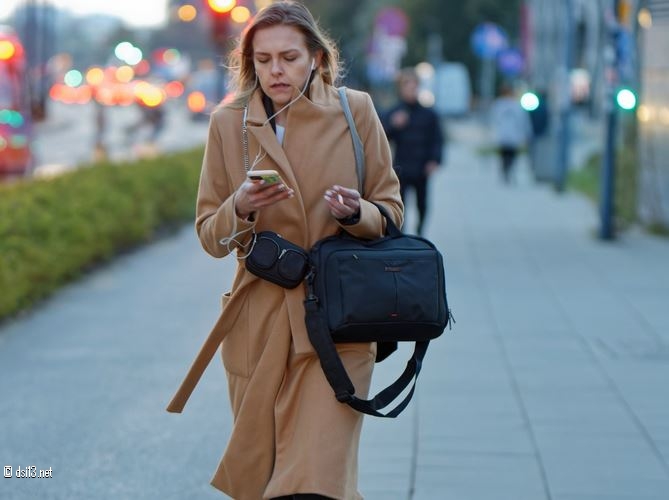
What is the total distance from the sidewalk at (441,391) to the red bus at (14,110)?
8.69 meters

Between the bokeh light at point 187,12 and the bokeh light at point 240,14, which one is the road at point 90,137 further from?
the bokeh light at point 240,14

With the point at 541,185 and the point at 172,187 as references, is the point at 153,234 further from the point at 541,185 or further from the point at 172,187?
the point at 541,185

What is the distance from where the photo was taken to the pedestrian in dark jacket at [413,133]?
12.6 meters

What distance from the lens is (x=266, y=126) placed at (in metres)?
3.89

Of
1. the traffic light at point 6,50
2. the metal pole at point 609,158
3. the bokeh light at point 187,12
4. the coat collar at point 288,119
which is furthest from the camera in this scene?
the traffic light at point 6,50

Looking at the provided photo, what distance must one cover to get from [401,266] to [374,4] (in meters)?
63.5

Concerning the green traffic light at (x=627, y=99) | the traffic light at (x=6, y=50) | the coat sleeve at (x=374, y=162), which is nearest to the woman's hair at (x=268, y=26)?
the coat sleeve at (x=374, y=162)

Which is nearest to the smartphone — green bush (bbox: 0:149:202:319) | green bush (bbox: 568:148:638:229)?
green bush (bbox: 0:149:202:319)

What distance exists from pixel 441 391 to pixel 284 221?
11.6 ft

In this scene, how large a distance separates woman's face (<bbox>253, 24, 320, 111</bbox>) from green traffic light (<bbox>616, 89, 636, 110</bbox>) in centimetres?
894

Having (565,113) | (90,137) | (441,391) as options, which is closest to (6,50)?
(565,113)

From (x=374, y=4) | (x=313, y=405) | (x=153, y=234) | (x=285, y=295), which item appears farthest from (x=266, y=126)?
(x=374, y=4)

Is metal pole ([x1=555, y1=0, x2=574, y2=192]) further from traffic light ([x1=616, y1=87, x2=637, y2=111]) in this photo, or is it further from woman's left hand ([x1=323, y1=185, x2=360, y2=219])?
woman's left hand ([x1=323, y1=185, x2=360, y2=219])

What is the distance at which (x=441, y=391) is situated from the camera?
727 cm
